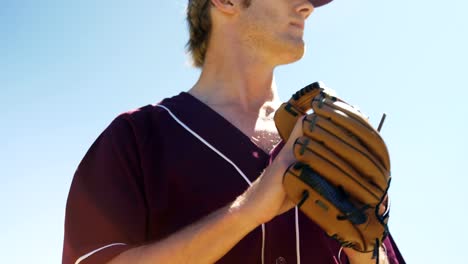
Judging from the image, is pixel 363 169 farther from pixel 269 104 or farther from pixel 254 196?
pixel 269 104

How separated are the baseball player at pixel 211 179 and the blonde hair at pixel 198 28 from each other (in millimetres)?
481

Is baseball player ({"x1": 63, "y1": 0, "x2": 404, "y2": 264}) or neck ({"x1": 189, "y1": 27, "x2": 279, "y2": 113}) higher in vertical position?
neck ({"x1": 189, "y1": 27, "x2": 279, "y2": 113})

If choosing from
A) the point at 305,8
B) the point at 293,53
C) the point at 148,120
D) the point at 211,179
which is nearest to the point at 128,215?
the point at 211,179

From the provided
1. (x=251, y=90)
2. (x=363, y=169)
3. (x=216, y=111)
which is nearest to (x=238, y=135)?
(x=216, y=111)

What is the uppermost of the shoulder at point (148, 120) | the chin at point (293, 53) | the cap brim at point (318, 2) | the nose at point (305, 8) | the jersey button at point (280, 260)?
the cap brim at point (318, 2)

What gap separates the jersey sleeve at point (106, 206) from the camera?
2.65m

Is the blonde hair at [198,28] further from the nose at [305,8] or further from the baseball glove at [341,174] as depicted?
the baseball glove at [341,174]

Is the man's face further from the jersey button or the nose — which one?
the jersey button

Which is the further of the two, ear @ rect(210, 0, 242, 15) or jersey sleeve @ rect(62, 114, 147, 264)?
ear @ rect(210, 0, 242, 15)

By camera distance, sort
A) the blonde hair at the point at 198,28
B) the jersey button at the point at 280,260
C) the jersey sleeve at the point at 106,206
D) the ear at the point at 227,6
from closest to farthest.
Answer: the jersey sleeve at the point at 106,206 < the jersey button at the point at 280,260 < the ear at the point at 227,6 < the blonde hair at the point at 198,28

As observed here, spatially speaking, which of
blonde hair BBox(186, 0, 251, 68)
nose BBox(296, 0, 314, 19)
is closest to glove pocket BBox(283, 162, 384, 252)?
nose BBox(296, 0, 314, 19)

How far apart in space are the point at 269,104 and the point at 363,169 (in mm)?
1380

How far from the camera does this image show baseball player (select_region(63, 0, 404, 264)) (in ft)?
8.26

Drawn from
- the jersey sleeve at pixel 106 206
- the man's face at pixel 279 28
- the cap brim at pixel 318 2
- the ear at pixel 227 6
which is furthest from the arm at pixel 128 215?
the cap brim at pixel 318 2
